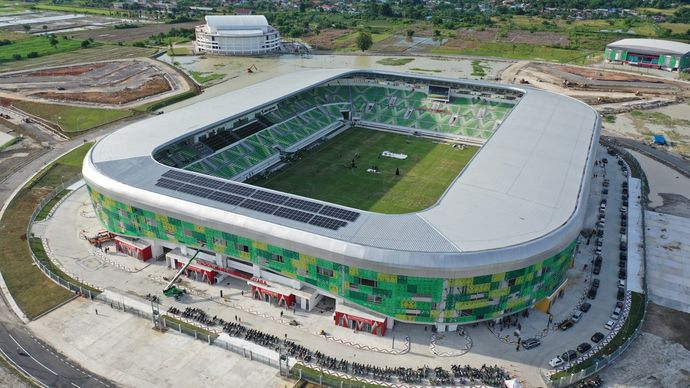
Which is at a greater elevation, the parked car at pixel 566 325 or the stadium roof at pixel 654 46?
the stadium roof at pixel 654 46

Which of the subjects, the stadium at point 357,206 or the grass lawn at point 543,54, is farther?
the grass lawn at point 543,54

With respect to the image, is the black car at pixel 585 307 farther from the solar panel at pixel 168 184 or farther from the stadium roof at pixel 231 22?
the stadium roof at pixel 231 22

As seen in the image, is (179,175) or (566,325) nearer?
(566,325)

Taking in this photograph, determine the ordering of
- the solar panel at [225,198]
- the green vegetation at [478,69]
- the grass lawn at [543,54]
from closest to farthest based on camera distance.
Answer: the solar panel at [225,198], the green vegetation at [478,69], the grass lawn at [543,54]

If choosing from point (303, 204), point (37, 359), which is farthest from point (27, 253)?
point (303, 204)

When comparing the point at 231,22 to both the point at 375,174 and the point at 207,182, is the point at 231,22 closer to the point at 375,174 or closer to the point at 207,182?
the point at 375,174

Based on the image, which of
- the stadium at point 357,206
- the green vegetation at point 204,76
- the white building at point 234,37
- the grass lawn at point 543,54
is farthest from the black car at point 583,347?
the white building at point 234,37

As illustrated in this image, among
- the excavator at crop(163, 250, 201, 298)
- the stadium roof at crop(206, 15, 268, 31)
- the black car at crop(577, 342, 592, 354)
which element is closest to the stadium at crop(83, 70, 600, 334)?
the excavator at crop(163, 250, 201, 298)
